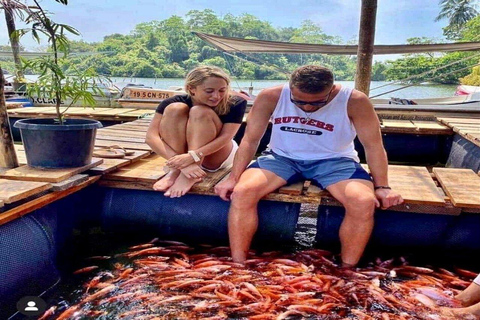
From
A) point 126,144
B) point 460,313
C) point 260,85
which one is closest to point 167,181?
point 126,144

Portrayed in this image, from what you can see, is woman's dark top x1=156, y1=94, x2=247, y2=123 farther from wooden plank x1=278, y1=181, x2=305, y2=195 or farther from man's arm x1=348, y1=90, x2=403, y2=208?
man's arm x1=348, y1=90, x2=403, y2=208

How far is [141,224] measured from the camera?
3.55m

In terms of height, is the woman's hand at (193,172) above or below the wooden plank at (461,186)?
above

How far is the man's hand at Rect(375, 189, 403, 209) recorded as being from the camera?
2875 mm

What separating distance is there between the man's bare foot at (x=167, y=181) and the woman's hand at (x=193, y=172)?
0.17 meters

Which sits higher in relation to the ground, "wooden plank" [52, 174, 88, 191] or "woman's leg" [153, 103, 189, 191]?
"woman's leg" [153, 103, 189, 191]

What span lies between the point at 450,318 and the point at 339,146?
1.40 meters

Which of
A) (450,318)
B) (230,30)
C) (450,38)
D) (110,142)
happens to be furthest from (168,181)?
(450,38)

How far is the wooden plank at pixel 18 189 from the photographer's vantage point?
248cm

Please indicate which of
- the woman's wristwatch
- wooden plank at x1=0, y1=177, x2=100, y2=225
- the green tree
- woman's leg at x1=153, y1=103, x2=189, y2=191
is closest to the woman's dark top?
woman's leg at x1=153, y1=103, x2=189, y2=191

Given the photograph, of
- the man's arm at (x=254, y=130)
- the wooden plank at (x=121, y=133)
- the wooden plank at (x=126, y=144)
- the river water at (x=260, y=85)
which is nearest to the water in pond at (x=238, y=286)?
the man's arm at (x=254, y=130)

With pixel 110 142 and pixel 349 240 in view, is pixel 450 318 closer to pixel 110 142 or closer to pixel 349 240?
pixel 349 240

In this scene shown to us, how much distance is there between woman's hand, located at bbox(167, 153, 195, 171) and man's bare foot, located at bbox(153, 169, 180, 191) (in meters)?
0.17

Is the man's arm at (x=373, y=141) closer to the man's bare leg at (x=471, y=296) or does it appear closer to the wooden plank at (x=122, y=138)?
the man's bare leg at (x=471, y=296)
